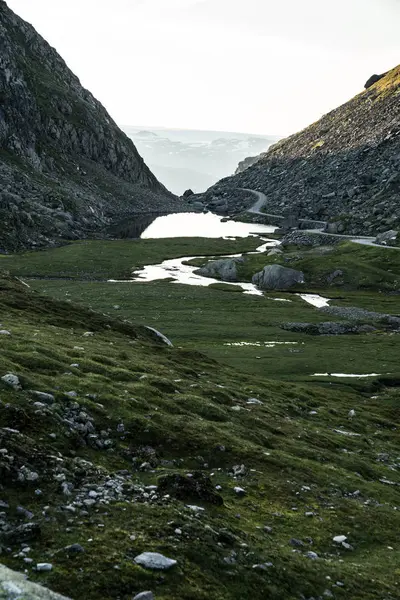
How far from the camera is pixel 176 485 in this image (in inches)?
728

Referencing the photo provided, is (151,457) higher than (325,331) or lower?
higher

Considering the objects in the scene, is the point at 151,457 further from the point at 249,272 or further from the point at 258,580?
the point at 249,272

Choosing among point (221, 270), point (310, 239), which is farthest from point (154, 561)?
point (310, 239)

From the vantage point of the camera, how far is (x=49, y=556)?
12508mm

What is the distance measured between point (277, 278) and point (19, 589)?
113596mm

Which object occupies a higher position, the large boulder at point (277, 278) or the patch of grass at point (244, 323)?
the large boulder at point (277, 278)

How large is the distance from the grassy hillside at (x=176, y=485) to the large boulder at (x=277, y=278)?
3261 inches

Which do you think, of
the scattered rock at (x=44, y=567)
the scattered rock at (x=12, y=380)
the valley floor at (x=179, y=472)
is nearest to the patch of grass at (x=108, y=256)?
the valley floor at (x=179, y=472)

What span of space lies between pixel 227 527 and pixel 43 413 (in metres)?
7.87

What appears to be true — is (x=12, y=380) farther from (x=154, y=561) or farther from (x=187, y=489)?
(x=154, y=561)

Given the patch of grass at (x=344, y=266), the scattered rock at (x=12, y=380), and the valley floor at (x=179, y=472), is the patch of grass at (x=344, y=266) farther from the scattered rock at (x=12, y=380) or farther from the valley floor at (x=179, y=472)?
the scattered rock at (x=12, y=380)

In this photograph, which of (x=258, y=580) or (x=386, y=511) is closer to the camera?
(x=258, y=580)

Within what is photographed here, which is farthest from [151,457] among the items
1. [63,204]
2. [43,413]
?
[63,204]

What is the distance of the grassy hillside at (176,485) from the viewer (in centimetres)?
1354
